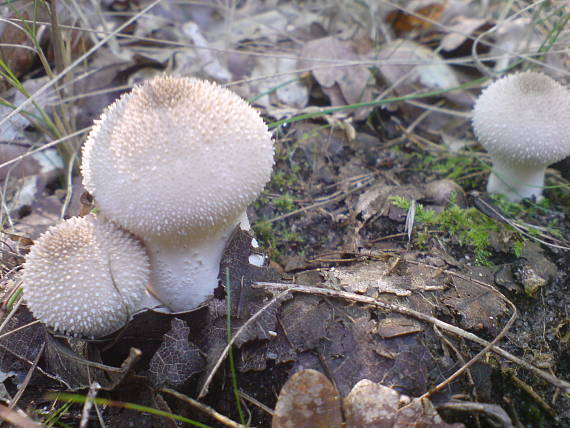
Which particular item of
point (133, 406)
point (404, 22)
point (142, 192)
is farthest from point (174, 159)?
point (404, 22)

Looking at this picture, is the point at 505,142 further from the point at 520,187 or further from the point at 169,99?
the point at 169,99

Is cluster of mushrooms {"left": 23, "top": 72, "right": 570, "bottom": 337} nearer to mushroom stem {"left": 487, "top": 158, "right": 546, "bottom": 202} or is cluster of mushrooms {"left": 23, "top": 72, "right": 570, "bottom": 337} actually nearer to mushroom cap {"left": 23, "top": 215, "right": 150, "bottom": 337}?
mushroom cap {"left": 23, "top": 215, "right": 150, "bottom": 337}

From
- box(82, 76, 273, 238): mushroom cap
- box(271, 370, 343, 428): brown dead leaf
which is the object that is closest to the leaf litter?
box(271, 370, 343, 428): brown dead leaf

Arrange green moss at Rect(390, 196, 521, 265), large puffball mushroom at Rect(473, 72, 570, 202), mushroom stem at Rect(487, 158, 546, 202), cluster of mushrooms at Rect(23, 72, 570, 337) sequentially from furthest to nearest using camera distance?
mushroom stem at Rect(487, 158, 546, 202) < large puffball mushroom at Rect(473, 72, 570, 202) < green moss at Rect(390, 196, 521, 265) < cluster of mushrooms at Rect(23, 72, 570, 337)

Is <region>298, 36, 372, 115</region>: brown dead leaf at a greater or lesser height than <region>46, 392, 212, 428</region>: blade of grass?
greater

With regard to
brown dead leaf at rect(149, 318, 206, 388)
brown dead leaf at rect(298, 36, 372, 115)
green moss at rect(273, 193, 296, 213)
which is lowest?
green moss at rect(273, 193, 296, 213)

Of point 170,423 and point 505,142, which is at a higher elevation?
point 505,142

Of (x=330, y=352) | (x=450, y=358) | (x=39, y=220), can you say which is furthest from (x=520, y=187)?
(x=39, y=220)
